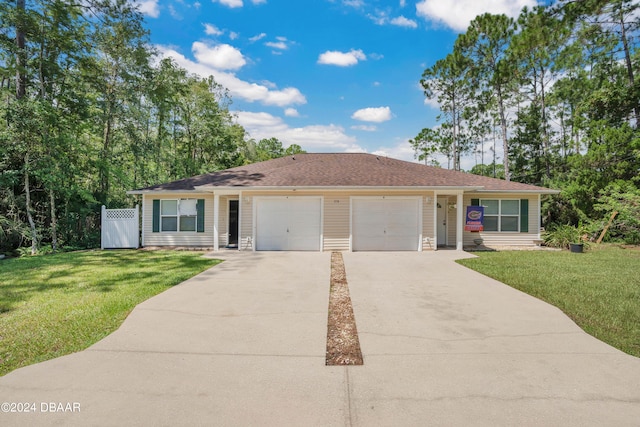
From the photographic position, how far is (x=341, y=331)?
154 inches

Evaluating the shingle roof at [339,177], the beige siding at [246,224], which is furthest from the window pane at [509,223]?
the beige siding at [246,224]

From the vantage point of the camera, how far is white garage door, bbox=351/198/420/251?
11.3 m

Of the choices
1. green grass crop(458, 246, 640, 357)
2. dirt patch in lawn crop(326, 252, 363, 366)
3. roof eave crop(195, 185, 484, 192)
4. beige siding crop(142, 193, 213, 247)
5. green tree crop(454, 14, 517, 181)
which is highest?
green tree crop(454, 14, 517, 181)

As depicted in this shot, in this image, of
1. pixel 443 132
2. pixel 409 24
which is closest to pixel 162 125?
pixel 409 24

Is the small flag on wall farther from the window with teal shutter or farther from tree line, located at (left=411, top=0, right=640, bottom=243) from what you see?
the window with teal shutter

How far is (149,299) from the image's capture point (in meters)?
5.05

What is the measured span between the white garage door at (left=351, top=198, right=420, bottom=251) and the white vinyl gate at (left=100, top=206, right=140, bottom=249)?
902 centimetres

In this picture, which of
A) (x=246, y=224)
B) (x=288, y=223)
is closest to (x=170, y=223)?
(x=246, y=224)

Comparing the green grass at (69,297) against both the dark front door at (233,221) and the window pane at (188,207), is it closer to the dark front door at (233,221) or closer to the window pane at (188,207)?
the window pane at (188,207)

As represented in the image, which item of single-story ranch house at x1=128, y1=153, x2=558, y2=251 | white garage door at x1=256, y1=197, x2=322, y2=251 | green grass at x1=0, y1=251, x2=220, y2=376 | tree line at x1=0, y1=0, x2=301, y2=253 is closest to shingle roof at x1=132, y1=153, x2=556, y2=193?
Result: single-story ranch house at x1=128, y1=153, x2=558, y2=251

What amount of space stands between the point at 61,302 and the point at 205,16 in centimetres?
1151

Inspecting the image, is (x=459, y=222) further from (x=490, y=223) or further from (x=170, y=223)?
(x=170, y=223)

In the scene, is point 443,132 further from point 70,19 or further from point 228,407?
point 228,407

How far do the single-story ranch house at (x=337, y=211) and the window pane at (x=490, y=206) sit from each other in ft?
0.14
